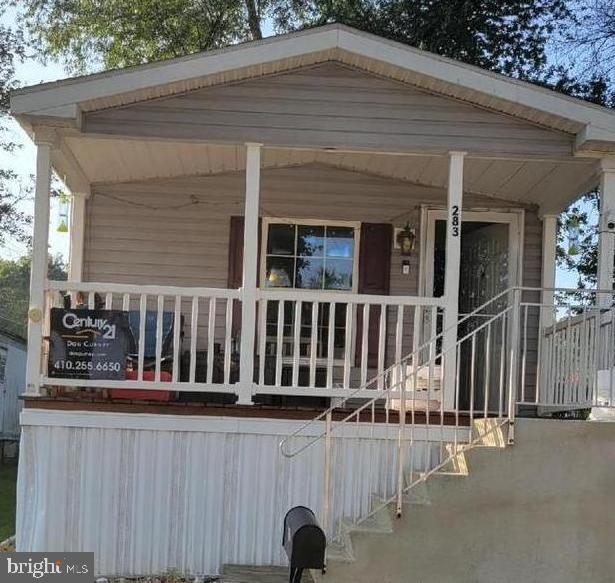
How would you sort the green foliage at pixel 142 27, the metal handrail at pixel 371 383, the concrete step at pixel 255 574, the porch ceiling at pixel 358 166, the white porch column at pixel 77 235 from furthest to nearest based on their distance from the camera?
1. the green foliage at pixel 142 27
2. the white porch column at pixel 77 235
3. the porch ceiling at pixel 358 166
4. the concrete step at pixel 255 574
5. the metal handrail at pixel 371 383

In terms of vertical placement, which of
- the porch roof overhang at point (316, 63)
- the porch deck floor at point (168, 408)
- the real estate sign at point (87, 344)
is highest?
the porch roof overhang at point (316, 63)

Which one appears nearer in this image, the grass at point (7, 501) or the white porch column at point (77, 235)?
the white porch column at point (77, 235)

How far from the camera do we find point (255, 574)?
19.3 feet

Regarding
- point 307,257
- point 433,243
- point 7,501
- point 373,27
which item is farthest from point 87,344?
point 373,27

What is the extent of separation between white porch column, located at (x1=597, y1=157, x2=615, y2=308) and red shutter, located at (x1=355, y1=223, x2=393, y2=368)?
2441 millimetres

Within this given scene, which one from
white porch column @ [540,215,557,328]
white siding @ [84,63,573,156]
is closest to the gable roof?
white siding @ [84,63,573,156]

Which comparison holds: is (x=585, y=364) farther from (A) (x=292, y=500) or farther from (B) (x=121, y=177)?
(B) (x=121, y=177)

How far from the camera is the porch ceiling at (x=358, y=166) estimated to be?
23.5ft

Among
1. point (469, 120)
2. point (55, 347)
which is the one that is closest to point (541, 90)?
point (469, 120)

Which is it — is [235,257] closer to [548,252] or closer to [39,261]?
[39,261]

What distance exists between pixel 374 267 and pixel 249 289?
2458 mm

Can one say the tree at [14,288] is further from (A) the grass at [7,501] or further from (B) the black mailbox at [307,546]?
(B) the black mailbox at [307,546]

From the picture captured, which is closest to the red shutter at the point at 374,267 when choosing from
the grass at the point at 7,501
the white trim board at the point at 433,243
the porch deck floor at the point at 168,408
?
the white trim board at the point at 433,243

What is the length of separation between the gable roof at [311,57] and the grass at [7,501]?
187 inches
